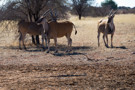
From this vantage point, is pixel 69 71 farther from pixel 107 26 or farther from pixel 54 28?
pixel 107 26

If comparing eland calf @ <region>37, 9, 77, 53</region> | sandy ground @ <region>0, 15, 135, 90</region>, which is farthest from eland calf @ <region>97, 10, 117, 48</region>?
eland calf @ <region>37, 9, 77, 53</region>

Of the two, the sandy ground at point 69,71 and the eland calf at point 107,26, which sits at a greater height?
the eland calf at point 107,26

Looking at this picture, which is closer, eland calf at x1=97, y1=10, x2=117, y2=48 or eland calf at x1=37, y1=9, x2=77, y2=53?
eland calf at x1=37, y1=9, x2=77, y2=53

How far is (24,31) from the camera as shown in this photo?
15016mm

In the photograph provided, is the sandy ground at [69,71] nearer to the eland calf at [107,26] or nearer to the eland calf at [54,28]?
the eland calf at [54,28]

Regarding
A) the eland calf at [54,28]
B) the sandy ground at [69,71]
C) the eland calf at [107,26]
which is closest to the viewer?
the sandy ground at [69,71]

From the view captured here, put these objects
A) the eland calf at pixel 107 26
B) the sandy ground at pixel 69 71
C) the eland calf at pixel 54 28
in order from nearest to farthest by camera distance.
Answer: the sandy ground at pixel 69 71
the eland calf at pixel 54 28
the eland calf at pixel 107 26

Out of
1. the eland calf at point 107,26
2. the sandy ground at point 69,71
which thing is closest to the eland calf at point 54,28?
the sandy ground at point 69,71

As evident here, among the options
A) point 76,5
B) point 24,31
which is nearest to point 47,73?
point 24,31

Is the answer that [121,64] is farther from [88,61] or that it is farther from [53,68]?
[53,68]

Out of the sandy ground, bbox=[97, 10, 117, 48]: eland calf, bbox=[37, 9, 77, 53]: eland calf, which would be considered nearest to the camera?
the sandy ground

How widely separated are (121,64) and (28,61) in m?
3.79

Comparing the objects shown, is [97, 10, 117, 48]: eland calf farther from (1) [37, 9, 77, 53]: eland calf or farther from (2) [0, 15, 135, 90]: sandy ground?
(1) [37, 9, 77, 53]: eland calf

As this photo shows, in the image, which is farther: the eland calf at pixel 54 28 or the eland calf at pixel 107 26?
A: the eland calf at pixel 107 26
